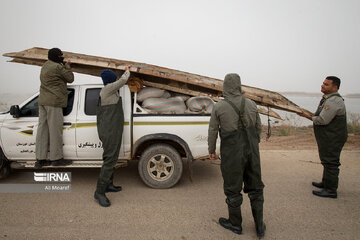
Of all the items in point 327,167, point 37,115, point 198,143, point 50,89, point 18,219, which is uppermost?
point 50,89

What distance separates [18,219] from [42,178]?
1713mm

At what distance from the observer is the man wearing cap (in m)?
3.73

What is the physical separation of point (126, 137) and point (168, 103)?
40.6 inches

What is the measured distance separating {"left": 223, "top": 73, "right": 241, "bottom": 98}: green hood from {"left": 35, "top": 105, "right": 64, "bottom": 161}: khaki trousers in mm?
2980

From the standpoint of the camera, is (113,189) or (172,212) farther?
(113,189)

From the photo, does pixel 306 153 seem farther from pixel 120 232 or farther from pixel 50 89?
pixel 50 89

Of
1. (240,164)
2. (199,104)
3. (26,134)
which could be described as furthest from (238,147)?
(26,134)

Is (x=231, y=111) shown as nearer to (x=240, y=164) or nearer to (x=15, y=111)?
(x=240, y=164)

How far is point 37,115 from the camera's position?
4.04 meters

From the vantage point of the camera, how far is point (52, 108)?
12.3ft

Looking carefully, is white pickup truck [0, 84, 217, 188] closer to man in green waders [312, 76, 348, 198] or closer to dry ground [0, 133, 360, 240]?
dry ground [0, 133, 360, 240]

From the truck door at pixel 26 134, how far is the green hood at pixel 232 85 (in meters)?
2.88

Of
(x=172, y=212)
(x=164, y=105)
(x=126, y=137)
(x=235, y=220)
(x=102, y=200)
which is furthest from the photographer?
(x=164, y=105)

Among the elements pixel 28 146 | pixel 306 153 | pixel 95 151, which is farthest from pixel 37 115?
pixel 306 153
